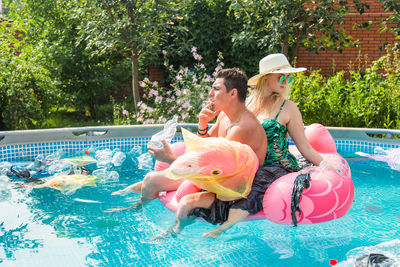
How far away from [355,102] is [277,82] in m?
3.83

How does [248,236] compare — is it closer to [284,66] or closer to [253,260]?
[253,260]

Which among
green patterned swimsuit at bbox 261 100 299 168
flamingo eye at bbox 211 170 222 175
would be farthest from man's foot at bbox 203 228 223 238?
green patterned swimsuit at bbox 261 100 299 168

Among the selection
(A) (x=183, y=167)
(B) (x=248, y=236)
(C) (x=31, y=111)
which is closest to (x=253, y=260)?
(B) (x=248, y=236)

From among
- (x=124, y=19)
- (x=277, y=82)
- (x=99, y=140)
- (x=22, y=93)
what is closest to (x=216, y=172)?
(x=277, y=82)

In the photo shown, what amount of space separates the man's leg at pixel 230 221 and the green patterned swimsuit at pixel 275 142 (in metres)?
0.55

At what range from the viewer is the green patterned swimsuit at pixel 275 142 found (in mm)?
3535

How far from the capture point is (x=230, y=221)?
A: 3.21 metres

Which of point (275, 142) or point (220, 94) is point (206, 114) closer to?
point (220, 94)

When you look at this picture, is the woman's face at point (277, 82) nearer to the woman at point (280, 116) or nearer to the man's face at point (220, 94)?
the woman at point (280, 116)

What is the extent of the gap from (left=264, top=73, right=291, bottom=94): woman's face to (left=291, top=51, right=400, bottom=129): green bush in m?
3.59

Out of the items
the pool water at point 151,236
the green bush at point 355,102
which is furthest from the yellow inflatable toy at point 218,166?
the green bush at point 355,102

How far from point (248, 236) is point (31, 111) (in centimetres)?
545

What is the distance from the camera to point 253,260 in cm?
329

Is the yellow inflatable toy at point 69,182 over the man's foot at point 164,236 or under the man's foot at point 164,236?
under
